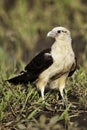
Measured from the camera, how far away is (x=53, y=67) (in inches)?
240

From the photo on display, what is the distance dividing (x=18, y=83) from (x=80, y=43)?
3.59 metres

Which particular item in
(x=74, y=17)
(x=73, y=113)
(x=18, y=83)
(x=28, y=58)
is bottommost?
(x=73, y=113)

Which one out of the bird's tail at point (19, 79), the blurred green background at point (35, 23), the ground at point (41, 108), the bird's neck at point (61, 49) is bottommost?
the ground at point (41, 108)

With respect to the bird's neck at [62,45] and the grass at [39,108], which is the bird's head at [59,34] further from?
the grass at [39,108]

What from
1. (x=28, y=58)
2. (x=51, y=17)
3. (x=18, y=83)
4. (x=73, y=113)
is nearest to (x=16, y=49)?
Answer: (x=28, y=58)

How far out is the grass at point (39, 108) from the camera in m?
5.47

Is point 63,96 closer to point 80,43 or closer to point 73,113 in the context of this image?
point 73,113

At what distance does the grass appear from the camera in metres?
5.47

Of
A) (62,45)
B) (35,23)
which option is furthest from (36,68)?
(35,23)

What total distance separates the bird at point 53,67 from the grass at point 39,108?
9 centimetres

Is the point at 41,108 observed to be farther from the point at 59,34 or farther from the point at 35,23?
the point at 35,23

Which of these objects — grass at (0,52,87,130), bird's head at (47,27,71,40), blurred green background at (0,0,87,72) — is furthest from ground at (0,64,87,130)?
blurred green background at (0,0,87,72)

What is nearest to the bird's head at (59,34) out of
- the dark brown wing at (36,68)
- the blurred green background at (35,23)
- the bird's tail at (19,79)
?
the dark brown wing at (36,68)

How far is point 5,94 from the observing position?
6129 mm
